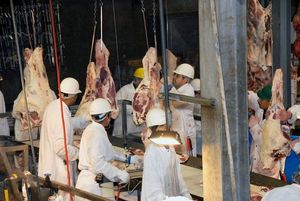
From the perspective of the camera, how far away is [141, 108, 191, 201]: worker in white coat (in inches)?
253

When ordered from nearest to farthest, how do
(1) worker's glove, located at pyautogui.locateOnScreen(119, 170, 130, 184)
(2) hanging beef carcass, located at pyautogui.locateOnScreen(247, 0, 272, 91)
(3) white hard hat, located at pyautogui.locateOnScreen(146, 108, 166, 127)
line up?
1. (3) white hard hat, located at pyautogui.locateOnScreen(146, 108, 166, 127)
2. (1) worker's glove, located at pyautogui.locateOnScreen(119, 170, 130, 184)
3. (2) hanging beef carcass, located at pyautogui.locateOnScreen(247, 0, 272, 91)

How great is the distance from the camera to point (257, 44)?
8.27 metres

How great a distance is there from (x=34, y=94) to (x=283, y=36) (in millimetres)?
4260

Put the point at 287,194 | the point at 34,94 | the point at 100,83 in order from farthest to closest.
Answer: the point at 34,94 → the point at 100,83 → the point at 287,194

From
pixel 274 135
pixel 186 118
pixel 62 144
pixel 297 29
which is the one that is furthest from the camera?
pixel 297 29

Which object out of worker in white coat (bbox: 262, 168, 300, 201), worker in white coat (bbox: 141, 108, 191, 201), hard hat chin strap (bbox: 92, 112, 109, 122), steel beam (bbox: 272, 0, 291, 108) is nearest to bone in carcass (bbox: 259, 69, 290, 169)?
worker in white coat (bbox: 141, 108, 191, 201)

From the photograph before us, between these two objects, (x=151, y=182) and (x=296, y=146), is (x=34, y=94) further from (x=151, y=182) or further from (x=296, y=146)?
(x=296, y=146)

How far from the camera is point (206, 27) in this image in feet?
16.8

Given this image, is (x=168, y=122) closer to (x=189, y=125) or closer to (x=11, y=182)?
(x=11, y=182)

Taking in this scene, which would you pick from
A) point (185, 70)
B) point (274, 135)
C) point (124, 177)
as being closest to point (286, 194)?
point (274, 135)

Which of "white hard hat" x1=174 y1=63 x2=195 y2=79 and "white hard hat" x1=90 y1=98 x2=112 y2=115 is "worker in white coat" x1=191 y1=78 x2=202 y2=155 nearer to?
"white hard hat" x1=174 y1=63 x2=195 y2=79

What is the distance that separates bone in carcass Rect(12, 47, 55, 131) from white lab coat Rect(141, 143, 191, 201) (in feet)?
10.2

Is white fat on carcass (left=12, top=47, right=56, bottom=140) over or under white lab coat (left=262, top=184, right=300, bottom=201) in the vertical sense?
over

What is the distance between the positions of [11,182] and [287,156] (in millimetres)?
2870
